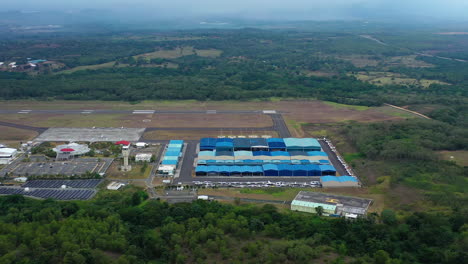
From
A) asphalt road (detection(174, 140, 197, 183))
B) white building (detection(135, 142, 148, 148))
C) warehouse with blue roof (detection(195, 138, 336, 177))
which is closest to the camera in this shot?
asphalt road (detection(174, 140, 197, 183))

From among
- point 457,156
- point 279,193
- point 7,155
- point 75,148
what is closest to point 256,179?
point 279,193

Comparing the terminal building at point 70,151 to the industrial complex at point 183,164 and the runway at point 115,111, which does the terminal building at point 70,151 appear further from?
the runway at point 115,111

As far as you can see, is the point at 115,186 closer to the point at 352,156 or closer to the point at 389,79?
the point at 352,156

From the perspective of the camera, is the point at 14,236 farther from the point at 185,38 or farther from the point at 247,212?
the point at 185,38

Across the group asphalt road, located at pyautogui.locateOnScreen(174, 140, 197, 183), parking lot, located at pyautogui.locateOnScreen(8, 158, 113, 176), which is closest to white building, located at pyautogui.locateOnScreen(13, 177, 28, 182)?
parking lot, located at pyautogui.locateOnScreen(8, 158, 113, 176)

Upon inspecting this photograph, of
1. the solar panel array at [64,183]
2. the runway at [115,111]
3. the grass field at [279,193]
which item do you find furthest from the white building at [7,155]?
the grass field at [279,193]

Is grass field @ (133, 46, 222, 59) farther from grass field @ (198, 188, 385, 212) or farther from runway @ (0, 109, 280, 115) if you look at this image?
→ grass field @ (198, 188, 385, 212)

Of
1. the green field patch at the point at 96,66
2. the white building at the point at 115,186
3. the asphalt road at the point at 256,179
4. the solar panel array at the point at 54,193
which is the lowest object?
the solar panel array at the point at 54,193
